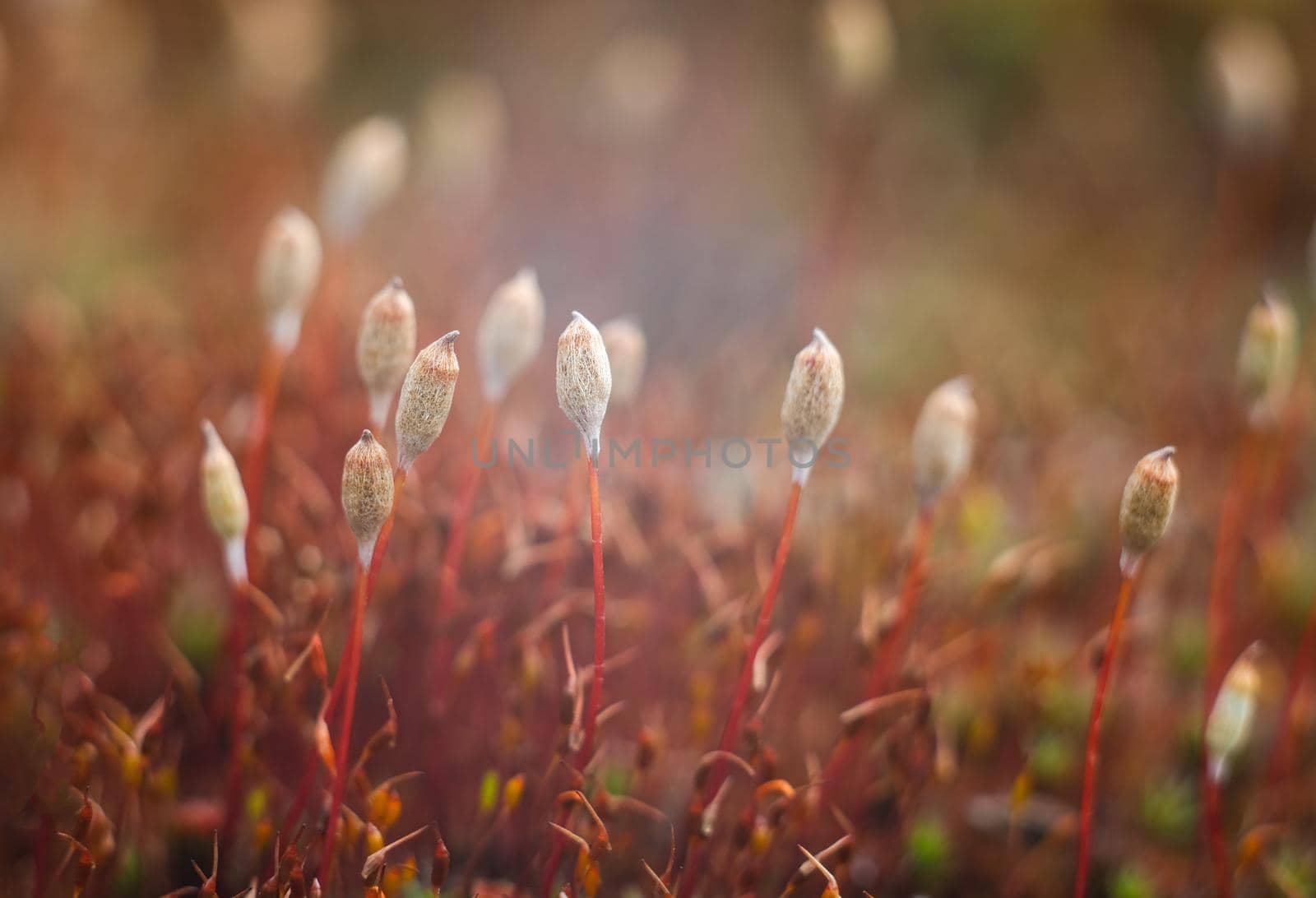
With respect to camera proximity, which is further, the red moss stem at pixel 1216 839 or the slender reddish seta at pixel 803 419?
the red moss stem at pixel 1216 839

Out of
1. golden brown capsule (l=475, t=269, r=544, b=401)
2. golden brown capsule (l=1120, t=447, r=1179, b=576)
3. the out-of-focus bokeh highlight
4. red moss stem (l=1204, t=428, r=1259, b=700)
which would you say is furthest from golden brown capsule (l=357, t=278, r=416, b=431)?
red moss stem (l=1204, t=428, r=1259, b=700)

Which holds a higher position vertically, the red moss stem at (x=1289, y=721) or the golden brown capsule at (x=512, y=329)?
the golden brown capsule at (x=512, y=329)

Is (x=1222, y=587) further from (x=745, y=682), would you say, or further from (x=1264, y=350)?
(x=745, y=682)

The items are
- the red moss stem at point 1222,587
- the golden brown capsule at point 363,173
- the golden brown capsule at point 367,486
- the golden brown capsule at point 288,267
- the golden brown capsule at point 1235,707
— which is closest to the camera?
the golden brown capsule at point 367,486

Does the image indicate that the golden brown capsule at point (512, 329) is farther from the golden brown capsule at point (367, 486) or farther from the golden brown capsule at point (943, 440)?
the golden brown capsule at point (943, 440)

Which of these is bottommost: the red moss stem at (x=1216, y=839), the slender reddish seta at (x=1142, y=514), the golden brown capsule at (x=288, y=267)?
the red moss stem at (x=1216, y=839)

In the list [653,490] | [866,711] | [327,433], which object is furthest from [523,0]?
[866,711]

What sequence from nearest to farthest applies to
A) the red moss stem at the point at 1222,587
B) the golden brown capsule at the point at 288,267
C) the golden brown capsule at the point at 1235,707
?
the golden brown capsule at the point at 1235,707 → the golden brown capsule at the point at 288,267 → the red moss stem at the point at 1222,587

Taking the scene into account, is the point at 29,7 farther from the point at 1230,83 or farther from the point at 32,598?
the point at 1230,83

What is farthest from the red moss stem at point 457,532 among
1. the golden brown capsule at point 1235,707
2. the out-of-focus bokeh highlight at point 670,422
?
the golden brown capsule at point 1235,707

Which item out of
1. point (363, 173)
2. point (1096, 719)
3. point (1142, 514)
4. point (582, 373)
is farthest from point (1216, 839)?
point (363, 173)

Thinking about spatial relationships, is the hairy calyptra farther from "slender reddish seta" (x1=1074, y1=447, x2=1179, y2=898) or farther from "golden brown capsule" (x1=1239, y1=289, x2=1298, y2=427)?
"golden brown capsule" (x1=1239, y1=289, x2=1298, y2=427)
